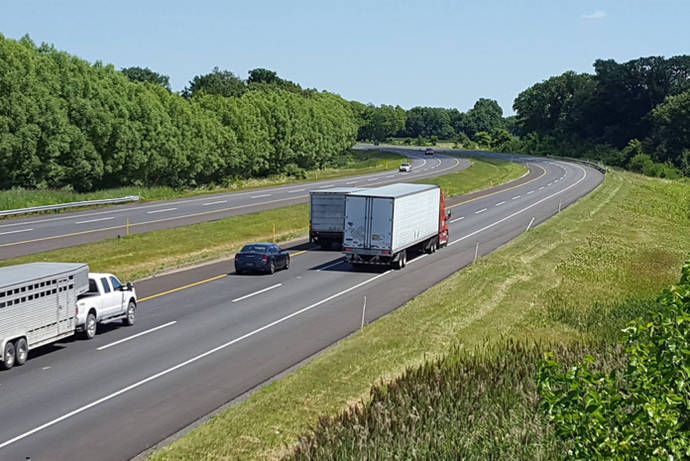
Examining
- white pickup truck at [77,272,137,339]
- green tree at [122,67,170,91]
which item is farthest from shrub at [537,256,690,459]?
green tree at [122,67,170,91]

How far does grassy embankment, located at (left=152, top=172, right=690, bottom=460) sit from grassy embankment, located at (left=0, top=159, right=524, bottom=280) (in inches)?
570

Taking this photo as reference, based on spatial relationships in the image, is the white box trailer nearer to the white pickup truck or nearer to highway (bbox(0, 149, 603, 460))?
the white pickup truck

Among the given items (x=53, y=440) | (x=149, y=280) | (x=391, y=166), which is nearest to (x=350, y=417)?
(x=53, y=440)

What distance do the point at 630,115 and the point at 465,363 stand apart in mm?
159829

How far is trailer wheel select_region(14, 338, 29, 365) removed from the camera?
21594 millimetres

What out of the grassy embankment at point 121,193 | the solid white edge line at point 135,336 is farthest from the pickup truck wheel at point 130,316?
the grassy embankment at point 121,193

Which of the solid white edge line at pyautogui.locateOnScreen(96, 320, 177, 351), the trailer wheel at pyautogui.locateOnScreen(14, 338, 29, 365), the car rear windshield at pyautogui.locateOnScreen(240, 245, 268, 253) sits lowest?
the solid white edge line at pyautogui.locateOnScreen(96, 320, 177, 351)

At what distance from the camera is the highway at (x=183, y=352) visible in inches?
684

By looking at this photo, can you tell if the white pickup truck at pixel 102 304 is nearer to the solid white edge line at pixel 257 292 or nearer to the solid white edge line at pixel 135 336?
the solid white edge line at pixel 135 336

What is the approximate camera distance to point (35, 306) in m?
22.1

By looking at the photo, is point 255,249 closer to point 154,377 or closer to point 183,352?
point 183,352

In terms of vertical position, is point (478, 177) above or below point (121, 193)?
below

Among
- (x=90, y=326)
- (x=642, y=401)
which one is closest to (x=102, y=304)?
(x=90, y=326)

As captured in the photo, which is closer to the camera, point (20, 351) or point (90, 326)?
point (20, 351)
